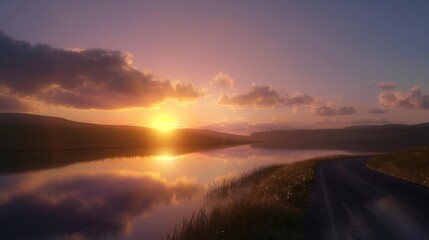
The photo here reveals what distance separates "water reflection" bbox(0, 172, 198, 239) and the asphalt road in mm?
8660

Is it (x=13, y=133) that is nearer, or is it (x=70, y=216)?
(x=70, y=216)

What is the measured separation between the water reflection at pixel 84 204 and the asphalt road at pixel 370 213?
866cm

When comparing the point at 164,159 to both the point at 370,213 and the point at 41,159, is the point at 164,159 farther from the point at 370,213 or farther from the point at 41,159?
the point at 370,213

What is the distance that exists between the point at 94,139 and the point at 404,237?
117 meters

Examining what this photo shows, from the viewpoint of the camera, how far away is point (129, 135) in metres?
147

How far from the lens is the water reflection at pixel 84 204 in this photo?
16750mm

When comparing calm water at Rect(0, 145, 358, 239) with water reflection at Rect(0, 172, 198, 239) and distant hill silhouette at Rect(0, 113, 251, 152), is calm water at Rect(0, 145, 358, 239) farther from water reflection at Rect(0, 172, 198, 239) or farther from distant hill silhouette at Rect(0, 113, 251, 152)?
distant hill silhouette at Rect(0, 113, 251, 152)

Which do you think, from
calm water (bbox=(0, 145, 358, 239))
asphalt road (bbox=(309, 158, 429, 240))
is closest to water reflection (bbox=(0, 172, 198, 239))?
calm water (bbox=(0, 145, 358, 239))

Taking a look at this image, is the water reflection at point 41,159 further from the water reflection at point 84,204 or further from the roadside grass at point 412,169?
the roadside grass at point 412,169

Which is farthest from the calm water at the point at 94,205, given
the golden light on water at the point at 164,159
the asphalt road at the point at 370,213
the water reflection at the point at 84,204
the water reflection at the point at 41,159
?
Result: the golden light on water at the point at 164,159

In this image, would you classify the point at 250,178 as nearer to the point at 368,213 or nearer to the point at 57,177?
the point at 57,177

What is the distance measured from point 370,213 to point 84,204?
52.3 ft

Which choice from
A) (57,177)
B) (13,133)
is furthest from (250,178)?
(13,133)

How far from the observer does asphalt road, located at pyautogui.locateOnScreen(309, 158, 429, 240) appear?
43.0 feet
